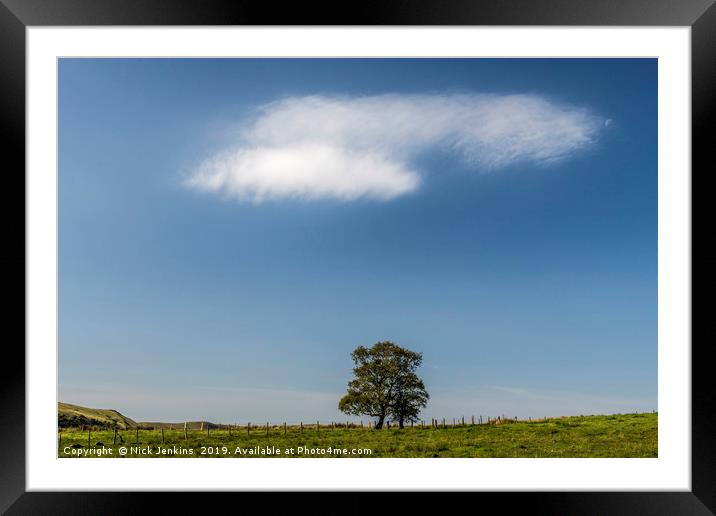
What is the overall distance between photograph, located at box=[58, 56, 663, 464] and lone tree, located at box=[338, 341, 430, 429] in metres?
0.02

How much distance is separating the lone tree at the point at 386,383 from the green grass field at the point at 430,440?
57cm

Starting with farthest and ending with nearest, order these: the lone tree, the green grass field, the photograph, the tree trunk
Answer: the lone tree → the tree trunk → the photograph → the green grass field

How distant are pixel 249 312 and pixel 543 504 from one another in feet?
10.7

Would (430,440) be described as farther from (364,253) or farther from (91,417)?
(91,417)

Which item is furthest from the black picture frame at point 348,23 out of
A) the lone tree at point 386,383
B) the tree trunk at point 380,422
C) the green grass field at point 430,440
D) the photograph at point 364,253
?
the lone tree at point 386,383

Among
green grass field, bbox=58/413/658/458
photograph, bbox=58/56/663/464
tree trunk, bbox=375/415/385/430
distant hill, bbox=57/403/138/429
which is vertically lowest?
tree trunk, bbox=375/415/385/430

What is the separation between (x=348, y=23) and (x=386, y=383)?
3778 mm

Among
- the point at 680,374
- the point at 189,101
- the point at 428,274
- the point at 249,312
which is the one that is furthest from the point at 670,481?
the point at 189,101

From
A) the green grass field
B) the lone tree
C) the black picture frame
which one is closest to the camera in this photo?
the black picture frame

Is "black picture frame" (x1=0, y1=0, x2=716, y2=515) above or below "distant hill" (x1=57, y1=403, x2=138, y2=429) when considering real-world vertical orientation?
above

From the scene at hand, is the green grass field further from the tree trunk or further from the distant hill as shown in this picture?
the tree trunk

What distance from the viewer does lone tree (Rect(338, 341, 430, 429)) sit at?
5020 mm

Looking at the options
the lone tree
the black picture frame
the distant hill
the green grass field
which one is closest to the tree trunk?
the lone tree

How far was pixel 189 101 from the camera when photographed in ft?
14.3
